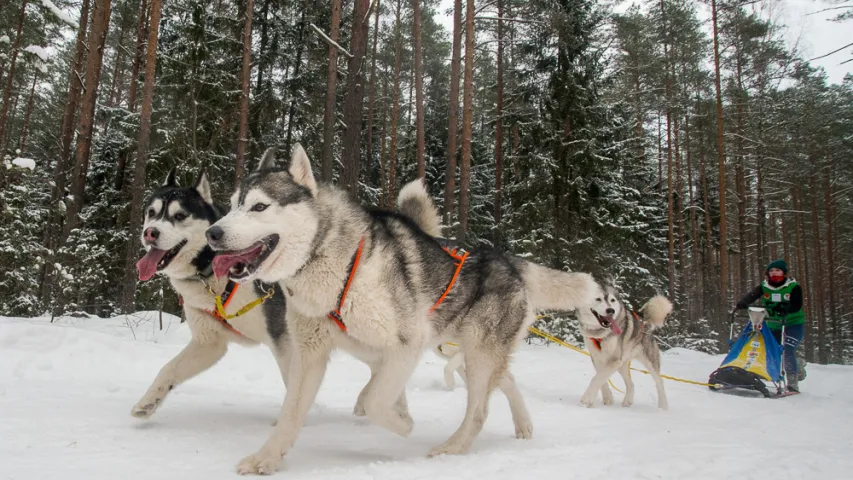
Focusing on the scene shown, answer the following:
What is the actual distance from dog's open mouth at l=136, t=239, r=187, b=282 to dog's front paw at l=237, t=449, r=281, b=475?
5.06ft

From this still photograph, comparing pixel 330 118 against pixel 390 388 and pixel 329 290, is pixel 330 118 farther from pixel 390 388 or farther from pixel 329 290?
pixel 390 388

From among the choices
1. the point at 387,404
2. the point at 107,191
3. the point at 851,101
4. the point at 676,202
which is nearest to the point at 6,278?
the point at 107,191

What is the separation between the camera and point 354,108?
9445 millimetres

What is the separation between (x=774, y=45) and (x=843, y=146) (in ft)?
27.0

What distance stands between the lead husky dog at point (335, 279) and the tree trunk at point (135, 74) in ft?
41.4

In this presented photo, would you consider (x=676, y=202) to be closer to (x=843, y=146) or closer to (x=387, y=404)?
(x=843, y=146)

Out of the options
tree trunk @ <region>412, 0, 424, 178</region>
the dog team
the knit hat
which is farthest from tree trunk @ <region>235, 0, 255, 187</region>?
the knit hat

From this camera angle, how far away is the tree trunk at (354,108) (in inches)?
368

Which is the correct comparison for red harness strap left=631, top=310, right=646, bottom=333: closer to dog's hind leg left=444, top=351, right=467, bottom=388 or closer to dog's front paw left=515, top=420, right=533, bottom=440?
dog's hind leg left=444, top=351, right=467, bottom=388

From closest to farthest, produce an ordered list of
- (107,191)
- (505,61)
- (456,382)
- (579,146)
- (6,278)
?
1. (456,382)
2. (6,278)
3. (579,146)
4. (107,191)
5. (505,61)

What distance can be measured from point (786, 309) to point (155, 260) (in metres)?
9.91

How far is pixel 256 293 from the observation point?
3.64 meters

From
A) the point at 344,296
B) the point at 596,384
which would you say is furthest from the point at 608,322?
the point at 344,296

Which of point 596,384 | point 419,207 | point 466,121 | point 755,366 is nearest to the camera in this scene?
point 419,207
